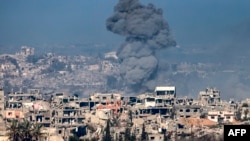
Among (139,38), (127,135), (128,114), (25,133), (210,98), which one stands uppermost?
(139,38)

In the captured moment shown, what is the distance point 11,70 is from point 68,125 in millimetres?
Result: 95374

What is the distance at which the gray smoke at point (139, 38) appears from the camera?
374 ft

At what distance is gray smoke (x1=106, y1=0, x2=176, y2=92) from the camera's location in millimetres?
113938

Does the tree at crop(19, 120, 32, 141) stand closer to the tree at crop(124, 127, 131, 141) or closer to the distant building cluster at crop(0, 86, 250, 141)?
the distant building cluster at crop(0, 86, 250, 141)

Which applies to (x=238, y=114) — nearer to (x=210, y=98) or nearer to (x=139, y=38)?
(x=210, y=98)

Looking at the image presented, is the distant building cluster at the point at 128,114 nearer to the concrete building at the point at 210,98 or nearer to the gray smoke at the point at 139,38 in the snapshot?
the concrete building at the point at 210,98

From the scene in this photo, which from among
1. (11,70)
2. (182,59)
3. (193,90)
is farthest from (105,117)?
(182,59)

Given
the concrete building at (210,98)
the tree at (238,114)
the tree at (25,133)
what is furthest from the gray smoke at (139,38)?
the tree at (25,133)

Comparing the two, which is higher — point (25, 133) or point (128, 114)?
point (128, 114)

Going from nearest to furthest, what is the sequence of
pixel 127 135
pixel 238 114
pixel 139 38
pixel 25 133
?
pixel 25 133, pixel 127 135, pixel 238 114, pixel 139 38

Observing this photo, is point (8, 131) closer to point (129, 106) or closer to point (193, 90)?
point (129, 106)

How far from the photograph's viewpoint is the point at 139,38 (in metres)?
116

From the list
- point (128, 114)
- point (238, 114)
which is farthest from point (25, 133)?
point (238, 114)

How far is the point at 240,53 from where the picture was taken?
16738 cm
